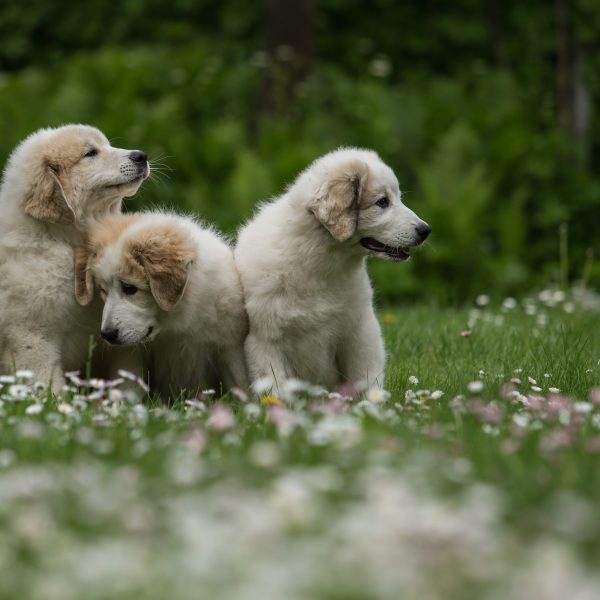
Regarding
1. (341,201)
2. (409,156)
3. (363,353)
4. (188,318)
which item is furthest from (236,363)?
(409,156)

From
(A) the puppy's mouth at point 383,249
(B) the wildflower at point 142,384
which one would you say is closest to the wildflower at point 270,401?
(B) the wildflower at point 142,384

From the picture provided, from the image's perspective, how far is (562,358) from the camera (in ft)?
21.1

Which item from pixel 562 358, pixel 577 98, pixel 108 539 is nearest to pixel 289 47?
pixel 577 98

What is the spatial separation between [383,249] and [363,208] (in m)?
0.24

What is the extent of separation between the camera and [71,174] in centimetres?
585

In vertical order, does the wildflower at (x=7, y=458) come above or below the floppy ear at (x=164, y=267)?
below

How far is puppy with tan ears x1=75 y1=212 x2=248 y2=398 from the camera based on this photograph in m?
5.49

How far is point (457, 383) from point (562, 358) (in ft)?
3.16

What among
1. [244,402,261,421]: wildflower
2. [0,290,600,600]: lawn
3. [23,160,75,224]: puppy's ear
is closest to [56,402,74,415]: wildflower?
[0,290,600,600]: lawn

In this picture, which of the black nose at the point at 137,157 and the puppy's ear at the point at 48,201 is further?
the black nose at the point at 137,157

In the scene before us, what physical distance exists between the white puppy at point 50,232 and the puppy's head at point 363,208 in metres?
1.03

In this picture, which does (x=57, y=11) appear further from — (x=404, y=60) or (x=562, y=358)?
(x=562, y=358)

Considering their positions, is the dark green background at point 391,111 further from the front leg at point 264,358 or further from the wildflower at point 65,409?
the wildflower at point 65,409

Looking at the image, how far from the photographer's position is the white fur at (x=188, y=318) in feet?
18.1
